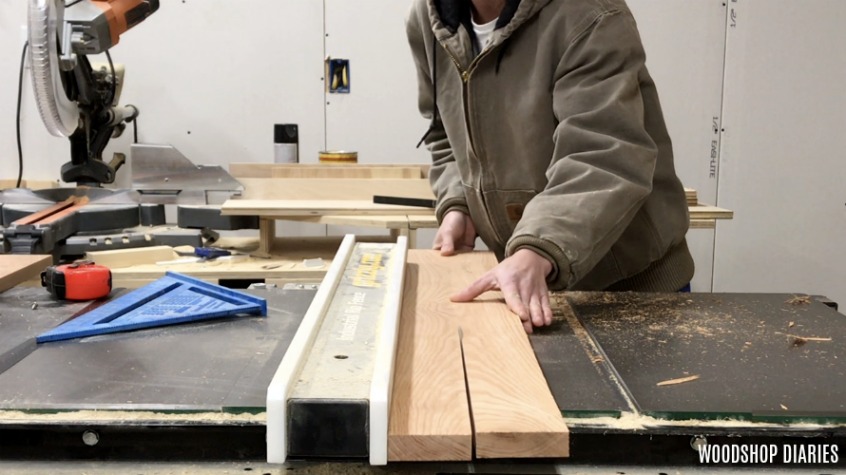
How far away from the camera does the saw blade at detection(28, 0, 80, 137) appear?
5.72 feet

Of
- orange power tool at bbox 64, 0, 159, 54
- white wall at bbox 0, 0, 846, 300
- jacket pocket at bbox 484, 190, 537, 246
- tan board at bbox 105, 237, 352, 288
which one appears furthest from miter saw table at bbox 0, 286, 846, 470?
white wall at bbox 0, 0, 846, 300

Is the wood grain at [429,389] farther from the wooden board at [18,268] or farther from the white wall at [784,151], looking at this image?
the white wall at [784,151]

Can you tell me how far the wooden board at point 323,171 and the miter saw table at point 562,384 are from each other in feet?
4.68

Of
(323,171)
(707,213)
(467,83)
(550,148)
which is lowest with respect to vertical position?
(707,213)

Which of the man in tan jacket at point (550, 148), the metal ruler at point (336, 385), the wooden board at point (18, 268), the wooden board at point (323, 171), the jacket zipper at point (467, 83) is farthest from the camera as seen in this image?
the wooden board at point (323, 171)

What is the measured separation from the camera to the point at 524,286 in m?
1.12

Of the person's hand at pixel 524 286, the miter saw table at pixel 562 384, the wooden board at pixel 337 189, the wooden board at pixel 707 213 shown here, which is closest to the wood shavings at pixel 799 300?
the miter saw table at pixel 562 384

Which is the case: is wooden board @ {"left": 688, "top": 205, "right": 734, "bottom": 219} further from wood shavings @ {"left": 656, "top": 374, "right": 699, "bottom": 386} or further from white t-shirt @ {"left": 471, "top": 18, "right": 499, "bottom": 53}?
wood shavings @ {"left": 656, "top": 374, "right": 699, "bottom": 386}

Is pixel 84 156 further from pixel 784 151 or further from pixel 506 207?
pixel 784 151

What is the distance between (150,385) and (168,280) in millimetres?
486

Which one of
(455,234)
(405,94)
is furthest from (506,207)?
(405,94)

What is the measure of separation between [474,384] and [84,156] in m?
1.83

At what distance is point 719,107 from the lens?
10.3 ft

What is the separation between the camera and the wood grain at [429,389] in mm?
696
